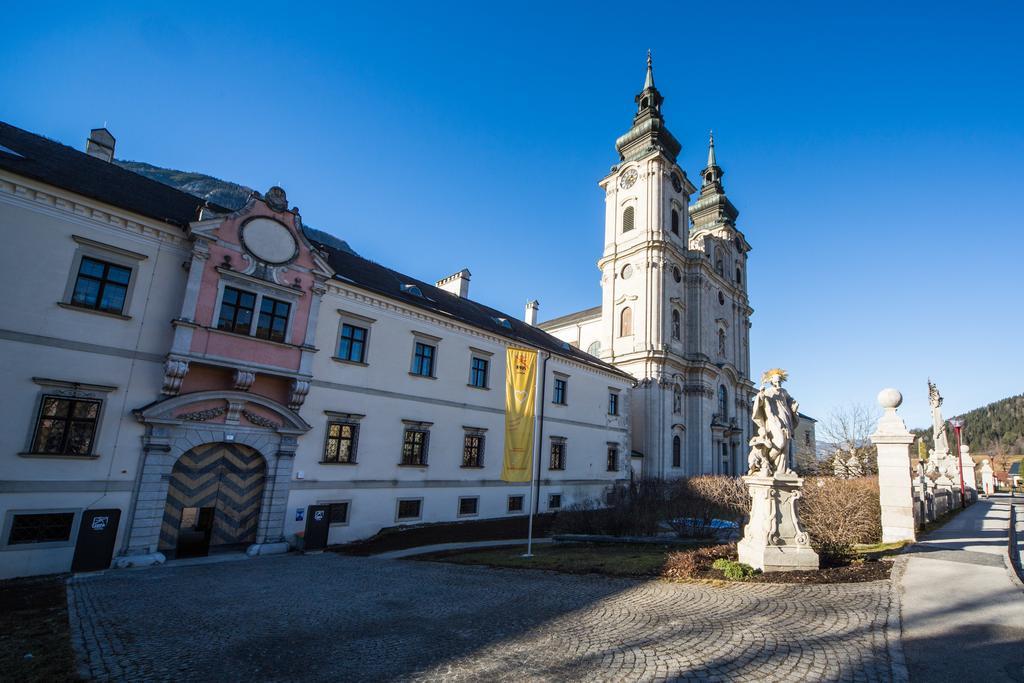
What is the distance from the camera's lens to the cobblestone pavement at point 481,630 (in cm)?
588

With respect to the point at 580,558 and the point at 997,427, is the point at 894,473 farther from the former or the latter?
the point at 997,427

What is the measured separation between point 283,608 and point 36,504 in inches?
355

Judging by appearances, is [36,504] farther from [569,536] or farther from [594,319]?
[594,319]

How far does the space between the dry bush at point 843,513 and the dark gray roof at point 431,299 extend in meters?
15.8

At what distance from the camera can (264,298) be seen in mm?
17141

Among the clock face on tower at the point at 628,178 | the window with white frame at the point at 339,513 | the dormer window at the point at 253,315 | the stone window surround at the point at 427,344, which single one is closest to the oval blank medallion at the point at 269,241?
the dormer window at the point at 253,315

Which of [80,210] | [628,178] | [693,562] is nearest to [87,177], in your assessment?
[80,210]

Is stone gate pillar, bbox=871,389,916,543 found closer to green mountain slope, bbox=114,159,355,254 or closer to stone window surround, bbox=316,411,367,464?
stone window surround, bbox=316,411,367,464

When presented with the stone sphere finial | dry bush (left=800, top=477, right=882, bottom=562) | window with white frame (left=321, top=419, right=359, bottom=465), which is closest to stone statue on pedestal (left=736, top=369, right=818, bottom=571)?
dry bush (left=800, top=477, right=882, bottom=562)

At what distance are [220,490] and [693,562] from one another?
1473cm

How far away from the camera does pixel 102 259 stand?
14.4m

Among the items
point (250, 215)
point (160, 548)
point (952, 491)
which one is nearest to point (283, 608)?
point (160, 548)

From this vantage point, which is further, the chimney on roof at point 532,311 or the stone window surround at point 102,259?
the chimney on roof at point 532,311

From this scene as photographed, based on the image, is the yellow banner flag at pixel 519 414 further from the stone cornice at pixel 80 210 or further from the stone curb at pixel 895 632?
the stone cornice at pixel 80 210
